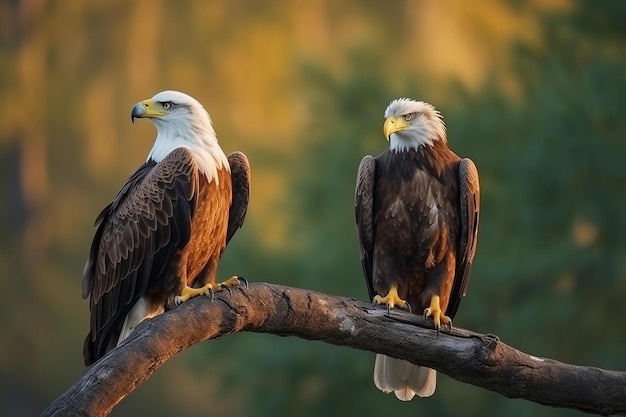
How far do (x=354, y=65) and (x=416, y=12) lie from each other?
35.6ft

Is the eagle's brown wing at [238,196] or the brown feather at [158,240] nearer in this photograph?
the brown feather at [158,240]

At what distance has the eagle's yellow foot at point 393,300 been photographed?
18.7 ft

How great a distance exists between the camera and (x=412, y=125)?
600 cm

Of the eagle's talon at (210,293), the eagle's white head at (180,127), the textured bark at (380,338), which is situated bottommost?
the textured bark at (380,338)

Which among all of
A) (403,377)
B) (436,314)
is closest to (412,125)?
(436,314)

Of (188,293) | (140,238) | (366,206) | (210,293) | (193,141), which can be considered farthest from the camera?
(366,206)

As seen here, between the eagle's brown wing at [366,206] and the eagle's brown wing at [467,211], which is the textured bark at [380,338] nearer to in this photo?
the eagle's brown wing at [467,211]

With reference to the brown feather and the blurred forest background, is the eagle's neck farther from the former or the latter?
the blurred forest background

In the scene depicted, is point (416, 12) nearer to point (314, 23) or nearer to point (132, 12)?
point (314, 23)

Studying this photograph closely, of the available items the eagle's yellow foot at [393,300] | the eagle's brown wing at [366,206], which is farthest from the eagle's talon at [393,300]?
the eagle's brown wing at [366,206]

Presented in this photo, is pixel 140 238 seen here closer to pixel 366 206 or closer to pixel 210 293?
pixel 210 293

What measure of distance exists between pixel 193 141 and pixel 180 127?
121 millimetres

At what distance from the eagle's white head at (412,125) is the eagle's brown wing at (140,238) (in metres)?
1.06

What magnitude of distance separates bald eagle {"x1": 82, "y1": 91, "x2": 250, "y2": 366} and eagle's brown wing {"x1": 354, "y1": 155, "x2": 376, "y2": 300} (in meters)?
0.55
